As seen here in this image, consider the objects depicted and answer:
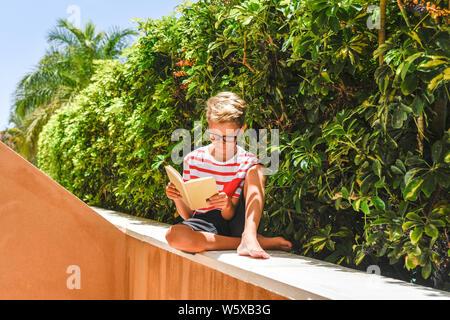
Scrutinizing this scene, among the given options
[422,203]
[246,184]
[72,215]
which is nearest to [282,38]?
[246,184]

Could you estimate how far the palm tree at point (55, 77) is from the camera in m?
20.1

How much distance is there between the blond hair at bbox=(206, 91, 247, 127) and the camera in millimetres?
2686

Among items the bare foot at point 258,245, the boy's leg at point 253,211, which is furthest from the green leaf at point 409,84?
the bare foot at point 258,245

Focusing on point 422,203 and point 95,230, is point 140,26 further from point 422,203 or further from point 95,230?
point 422,203

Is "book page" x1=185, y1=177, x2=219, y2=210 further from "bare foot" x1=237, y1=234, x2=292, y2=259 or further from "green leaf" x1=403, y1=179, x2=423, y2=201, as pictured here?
"green leaf" x1=403, y1=179, x2=423, y2=201

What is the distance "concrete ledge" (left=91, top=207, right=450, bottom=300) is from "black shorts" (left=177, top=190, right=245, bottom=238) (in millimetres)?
198

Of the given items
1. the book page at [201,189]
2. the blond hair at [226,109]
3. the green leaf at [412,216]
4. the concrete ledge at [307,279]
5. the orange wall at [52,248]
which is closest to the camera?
the concrete ledge at [307,279]

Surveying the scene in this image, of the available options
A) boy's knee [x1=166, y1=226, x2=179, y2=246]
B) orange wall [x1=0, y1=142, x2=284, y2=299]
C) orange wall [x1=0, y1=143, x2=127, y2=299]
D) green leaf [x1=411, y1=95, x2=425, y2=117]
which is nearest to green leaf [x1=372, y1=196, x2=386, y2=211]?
green leaf [x1=411, y1=95, x2=425, y2=117]

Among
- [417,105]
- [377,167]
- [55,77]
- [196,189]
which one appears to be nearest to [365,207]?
[377,167]

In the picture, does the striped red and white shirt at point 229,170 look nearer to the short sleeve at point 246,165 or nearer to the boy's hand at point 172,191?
the short sleeve at point 246,165

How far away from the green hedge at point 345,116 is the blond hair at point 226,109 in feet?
0.92

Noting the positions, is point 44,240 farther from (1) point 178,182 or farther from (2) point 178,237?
(1) point 178,182

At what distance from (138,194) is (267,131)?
248 centimetres

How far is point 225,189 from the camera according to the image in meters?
2.74
